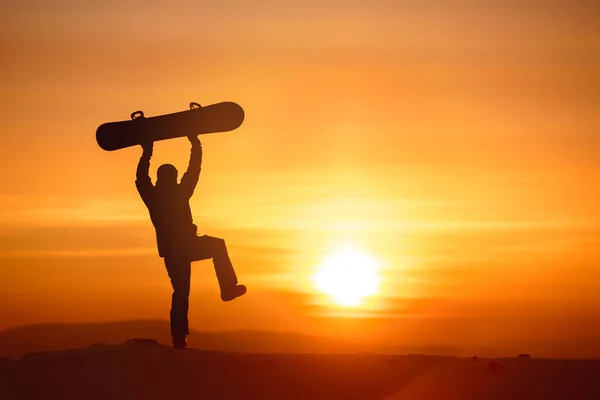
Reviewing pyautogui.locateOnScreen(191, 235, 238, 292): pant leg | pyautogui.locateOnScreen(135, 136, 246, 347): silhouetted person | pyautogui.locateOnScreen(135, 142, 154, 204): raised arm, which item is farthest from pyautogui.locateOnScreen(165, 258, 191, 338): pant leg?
pyautogui.locateOnScreen(135, 142, 154, 204): raised arm

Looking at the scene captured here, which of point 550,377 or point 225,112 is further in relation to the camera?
point 225,112

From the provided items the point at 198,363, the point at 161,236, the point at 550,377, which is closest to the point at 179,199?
the point at 161,236

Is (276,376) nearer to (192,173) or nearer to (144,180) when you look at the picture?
(192,173)

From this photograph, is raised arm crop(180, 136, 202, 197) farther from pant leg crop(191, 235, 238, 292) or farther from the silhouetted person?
pant leg crop(191, 235, 238, 292)

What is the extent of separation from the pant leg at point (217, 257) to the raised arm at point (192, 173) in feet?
3.59

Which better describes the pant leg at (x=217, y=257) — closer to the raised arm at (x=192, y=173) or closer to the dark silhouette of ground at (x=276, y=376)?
the raised arm at (x=192, y=173)

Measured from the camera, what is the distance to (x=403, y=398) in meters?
16.2

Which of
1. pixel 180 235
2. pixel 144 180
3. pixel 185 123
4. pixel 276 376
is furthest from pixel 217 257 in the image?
pixel 276 376

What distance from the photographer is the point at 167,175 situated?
67.2ft

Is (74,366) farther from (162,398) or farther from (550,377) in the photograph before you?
(550,377)

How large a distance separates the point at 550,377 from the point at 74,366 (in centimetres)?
865

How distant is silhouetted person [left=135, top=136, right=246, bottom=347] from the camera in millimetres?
20422

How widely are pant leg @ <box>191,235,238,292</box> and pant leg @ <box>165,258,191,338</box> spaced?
334mm

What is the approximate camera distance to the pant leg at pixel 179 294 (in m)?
20.3
